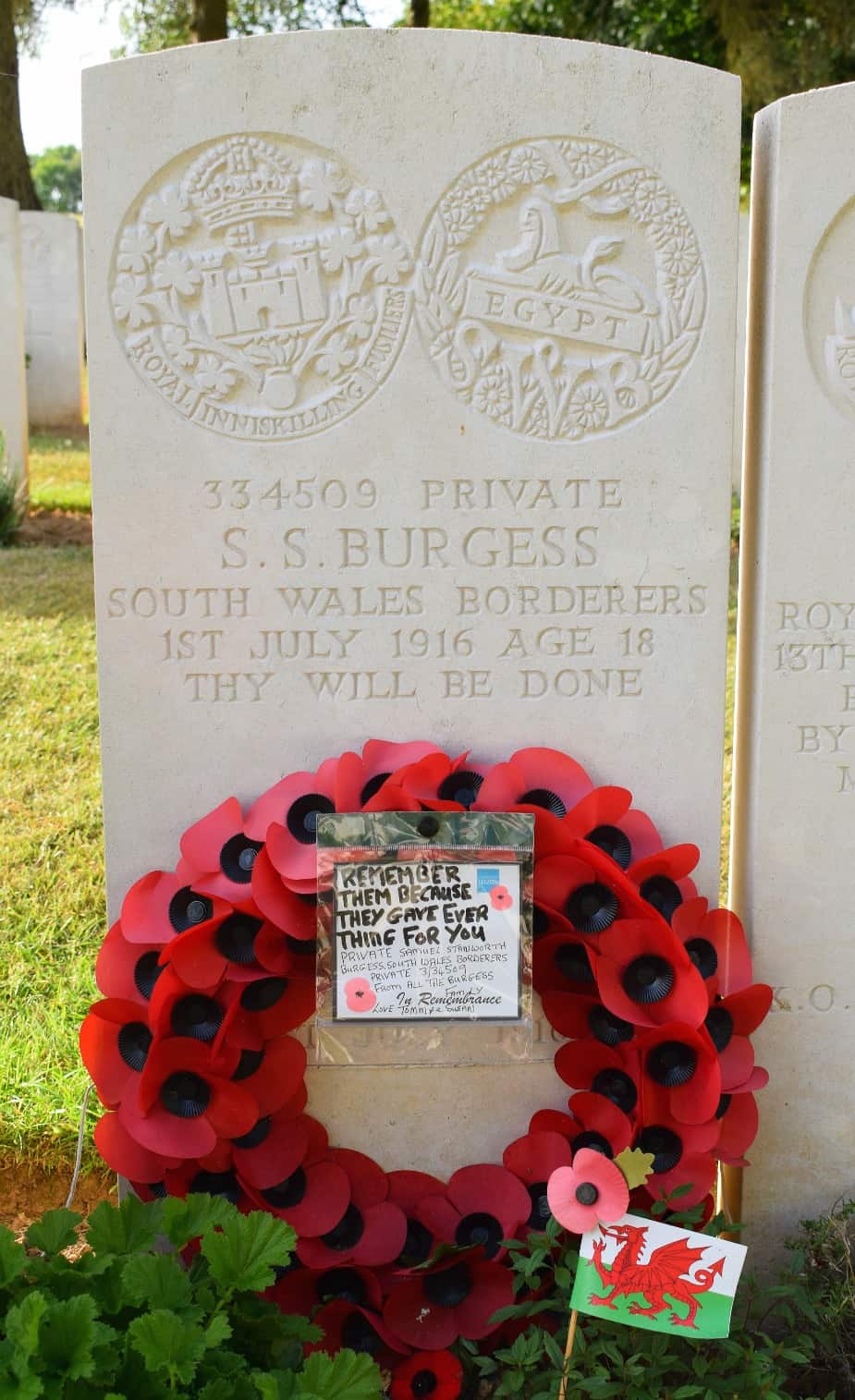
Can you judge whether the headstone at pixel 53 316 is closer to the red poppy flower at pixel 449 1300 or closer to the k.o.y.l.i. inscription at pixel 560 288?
the k.o.y.l.i. inscription at pixel 560 288

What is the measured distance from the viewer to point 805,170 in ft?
7.82

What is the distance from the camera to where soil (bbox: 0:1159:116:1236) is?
9.62 ft

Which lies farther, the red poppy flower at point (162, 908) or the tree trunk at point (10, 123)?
the tree trunk at point (10, 123)

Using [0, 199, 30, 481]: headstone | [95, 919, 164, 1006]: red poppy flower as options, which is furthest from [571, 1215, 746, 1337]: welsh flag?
[0, 199, 30, 481]: headstone

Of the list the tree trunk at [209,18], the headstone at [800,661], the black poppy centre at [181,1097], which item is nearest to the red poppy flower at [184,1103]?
the black poppy centre at [181,1097]

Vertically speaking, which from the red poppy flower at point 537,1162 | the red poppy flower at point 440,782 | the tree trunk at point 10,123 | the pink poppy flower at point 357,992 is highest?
the tree trunk at point 10,123

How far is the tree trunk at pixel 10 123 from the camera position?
40.4ft

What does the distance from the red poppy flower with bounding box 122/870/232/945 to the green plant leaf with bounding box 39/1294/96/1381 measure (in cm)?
68

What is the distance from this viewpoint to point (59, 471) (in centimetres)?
1187

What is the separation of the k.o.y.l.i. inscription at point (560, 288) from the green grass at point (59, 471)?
6442 millimetres

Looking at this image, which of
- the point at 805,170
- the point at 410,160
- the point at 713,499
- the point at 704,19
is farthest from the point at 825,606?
the point at 704,19

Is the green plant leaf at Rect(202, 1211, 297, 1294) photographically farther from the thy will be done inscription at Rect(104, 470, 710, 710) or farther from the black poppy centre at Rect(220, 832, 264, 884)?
the thy will be done inscription at Rect(104, 470, 710, 710)

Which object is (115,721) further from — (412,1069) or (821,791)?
(821,791)

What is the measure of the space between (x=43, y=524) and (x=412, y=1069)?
7.63 metres
